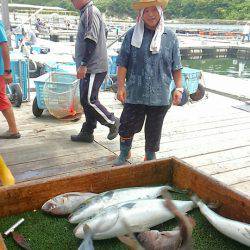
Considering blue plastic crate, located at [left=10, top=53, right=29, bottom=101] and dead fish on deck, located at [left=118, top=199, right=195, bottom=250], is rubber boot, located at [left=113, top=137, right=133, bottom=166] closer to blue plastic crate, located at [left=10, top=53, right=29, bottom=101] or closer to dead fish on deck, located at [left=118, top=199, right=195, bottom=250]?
dead fish on deck, located at [left=118, top=199, right=195, bottom=250]

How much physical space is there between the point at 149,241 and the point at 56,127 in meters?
4.28

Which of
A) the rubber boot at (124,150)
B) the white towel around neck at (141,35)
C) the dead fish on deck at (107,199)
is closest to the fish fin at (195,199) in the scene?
the dead fish on deck at (107,199)

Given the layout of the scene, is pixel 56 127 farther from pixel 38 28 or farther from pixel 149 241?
pixel 38 28

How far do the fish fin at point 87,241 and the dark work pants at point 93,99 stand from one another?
2.93 meters

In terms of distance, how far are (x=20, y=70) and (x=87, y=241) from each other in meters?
5.75

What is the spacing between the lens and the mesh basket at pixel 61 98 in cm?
593

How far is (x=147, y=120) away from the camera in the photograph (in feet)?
13.1

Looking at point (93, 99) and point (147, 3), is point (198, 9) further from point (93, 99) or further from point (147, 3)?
point (147, 3)

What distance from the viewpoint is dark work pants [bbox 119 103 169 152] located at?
3.91 metres

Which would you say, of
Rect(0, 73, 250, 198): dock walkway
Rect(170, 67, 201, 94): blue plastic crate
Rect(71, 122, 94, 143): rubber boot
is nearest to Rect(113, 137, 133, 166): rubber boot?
Rect(0, 73, 250, 198): dock walkway

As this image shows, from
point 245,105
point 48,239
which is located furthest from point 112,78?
point 48,239

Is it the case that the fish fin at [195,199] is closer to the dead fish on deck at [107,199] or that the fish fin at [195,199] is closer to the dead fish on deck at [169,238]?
the dead fish on deck at [107,199]

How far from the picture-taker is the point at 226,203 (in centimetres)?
242

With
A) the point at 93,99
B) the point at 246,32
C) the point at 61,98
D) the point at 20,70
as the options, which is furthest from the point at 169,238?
the point at 246,32
